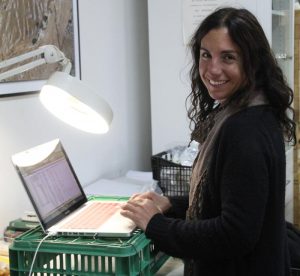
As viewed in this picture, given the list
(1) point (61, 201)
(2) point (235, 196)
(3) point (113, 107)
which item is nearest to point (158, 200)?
(1) point (61, 201)

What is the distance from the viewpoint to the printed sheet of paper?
2.42 meters

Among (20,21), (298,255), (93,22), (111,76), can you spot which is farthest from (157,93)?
(298,255)

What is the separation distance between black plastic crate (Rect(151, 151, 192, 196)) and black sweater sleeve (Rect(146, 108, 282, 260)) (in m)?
1.02

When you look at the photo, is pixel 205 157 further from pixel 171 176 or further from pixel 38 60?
pixel 171 176

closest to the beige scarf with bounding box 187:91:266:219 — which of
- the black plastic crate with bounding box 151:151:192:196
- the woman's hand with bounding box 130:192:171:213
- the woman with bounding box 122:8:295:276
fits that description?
the woman with bounding box 122:8:295:276

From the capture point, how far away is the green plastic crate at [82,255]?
3.76 feet

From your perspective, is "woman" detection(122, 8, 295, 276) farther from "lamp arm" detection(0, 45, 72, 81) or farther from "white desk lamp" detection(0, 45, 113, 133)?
"lamp arm" detection(0, 45, 72, 81)

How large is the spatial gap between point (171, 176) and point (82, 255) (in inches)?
41.7

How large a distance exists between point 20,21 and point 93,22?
587mm

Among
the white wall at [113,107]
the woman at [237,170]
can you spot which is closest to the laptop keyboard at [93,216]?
the woman at [237,170]

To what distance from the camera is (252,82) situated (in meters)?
1.15

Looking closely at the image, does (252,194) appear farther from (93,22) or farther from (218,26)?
(93,22)

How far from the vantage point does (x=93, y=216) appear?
1.37 meters

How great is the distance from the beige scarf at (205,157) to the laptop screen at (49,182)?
1.17 feet
